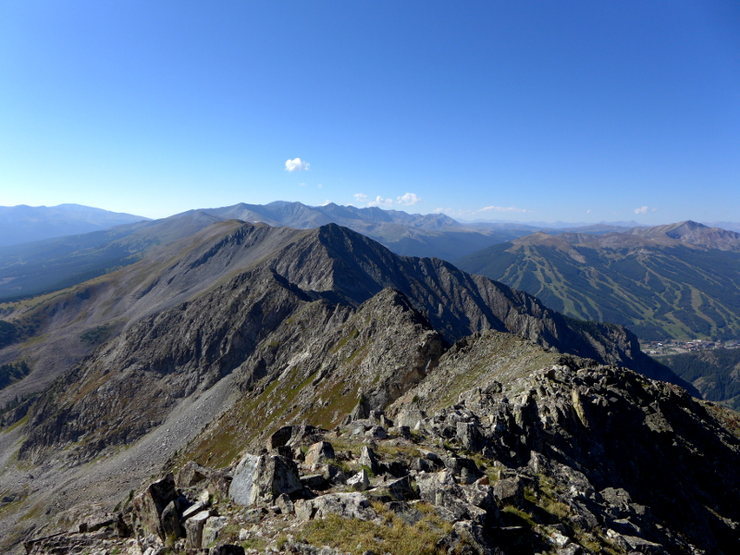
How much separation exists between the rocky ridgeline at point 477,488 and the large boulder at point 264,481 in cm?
7

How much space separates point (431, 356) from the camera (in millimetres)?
70312

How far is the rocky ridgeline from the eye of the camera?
15664mm

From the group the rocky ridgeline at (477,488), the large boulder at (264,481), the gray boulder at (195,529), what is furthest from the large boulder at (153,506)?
the large boulder at (264,481)

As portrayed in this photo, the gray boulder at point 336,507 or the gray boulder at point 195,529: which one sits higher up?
the gray boulder at point 336,507

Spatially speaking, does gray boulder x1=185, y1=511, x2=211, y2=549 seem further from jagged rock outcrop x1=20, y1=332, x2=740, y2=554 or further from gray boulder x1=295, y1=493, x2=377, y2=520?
gray boulder x1=295, y1=493, x2=377, y2=520

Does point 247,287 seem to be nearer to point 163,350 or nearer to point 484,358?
point 163,350

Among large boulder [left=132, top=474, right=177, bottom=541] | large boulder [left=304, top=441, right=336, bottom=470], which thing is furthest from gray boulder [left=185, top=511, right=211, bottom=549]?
large boulder [left=304, top=441, right=336, bottom=470]

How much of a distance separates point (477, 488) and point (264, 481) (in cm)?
1011

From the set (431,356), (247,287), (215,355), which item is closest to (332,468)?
(431,356)

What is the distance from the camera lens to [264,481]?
59.8 feet

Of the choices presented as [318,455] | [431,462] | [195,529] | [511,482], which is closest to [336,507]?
[195,529]

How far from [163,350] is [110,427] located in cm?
3551

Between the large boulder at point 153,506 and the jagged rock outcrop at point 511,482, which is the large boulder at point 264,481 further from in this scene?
the large boulder at point 153,506

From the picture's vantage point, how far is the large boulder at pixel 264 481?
58.7 feet
